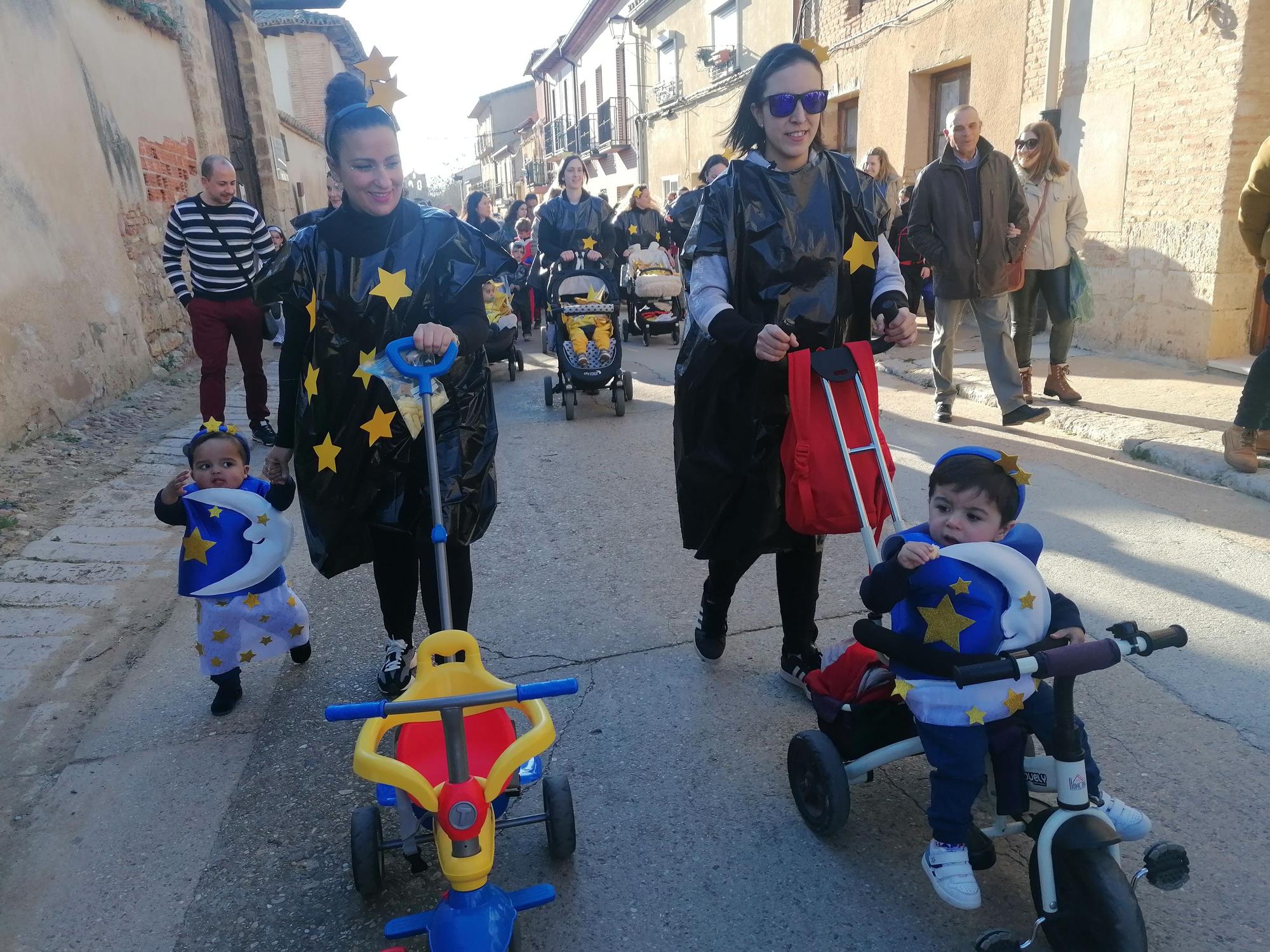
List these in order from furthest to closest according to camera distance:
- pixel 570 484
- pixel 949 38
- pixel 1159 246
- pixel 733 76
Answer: pixel 733 76 → pixel 949 38 → pixel 1159 246 → pixel 570 484

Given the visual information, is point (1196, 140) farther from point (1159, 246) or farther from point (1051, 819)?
point (1051, 819)

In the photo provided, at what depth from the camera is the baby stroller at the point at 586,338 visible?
7.57m

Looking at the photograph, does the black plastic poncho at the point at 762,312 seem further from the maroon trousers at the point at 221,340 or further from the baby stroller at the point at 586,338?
the baby stroller at the point at 586,338

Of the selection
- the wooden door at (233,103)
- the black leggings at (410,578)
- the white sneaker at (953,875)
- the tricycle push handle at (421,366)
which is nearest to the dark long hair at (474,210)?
the wooden door at (233,103)

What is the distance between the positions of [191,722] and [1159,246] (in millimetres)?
8295

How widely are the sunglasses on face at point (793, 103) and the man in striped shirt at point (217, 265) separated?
4.60 metres

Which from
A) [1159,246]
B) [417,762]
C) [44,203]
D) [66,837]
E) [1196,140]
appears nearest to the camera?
[417,762]

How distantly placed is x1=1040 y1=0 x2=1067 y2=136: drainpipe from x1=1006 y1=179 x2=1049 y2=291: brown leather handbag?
2.86 metres

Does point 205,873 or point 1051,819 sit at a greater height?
point 1051,819

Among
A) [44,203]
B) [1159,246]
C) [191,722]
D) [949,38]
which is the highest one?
[949,38]

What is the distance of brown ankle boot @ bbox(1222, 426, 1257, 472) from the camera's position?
4.96m

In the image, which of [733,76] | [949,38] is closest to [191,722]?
[949,38]

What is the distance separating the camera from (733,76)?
63.0 ft

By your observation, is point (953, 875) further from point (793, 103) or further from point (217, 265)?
point (217, 265)
